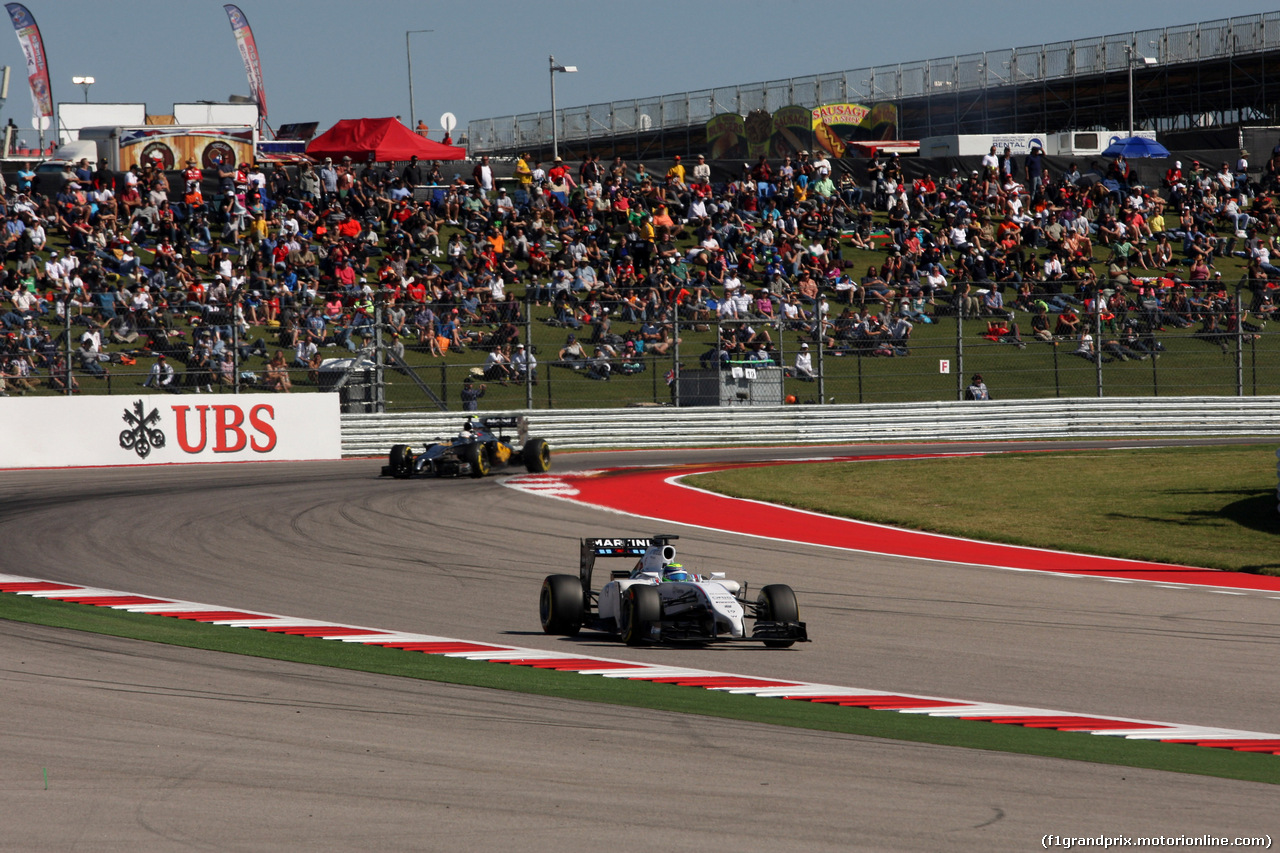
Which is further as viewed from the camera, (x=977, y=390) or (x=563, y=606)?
(x=977, y=390)

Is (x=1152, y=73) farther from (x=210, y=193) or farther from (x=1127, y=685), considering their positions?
(x=1127, y=685)

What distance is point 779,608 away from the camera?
29.2 feet

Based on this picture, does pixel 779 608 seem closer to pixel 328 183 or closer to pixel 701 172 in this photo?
pixel 328 183

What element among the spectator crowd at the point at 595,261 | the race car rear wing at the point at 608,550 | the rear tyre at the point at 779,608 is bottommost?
the rear tyre at the point at 779,608

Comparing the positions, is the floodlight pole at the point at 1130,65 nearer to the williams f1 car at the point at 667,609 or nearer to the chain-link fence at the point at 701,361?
the chain-link fence at the point at 701,361

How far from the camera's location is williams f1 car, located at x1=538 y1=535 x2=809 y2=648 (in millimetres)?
8797

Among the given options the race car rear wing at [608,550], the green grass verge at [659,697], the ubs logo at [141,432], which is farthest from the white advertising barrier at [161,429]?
the race car rear wing at [608,550]

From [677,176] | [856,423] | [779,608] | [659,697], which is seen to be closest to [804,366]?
[856,423]

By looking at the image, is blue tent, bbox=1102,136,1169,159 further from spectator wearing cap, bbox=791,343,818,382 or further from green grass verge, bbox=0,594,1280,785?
green grass verge, bbox=0,594,1280,785

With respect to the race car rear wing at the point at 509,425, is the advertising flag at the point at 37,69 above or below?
above

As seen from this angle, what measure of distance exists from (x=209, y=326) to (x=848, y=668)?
1734cm

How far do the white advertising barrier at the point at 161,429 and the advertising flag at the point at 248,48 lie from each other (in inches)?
1179

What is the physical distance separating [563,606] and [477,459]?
11107 millimetres

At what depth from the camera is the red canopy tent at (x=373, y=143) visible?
3347cm
